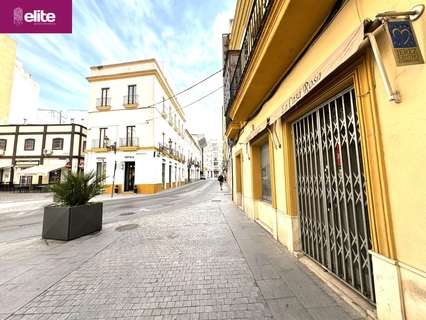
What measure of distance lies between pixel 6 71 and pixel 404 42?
37187 millimetres

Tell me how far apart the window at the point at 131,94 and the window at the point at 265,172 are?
1793 cm

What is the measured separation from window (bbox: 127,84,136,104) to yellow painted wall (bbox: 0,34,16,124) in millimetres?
17329

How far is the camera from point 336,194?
9.10ft

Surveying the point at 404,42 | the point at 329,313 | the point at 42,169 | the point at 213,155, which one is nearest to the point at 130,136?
the point at 42,169

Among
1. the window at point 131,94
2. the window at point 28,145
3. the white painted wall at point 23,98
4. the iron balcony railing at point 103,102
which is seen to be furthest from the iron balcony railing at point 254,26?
the white painted wall at point 23,98

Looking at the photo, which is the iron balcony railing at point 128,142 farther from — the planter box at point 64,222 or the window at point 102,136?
the planter box at point 64,222

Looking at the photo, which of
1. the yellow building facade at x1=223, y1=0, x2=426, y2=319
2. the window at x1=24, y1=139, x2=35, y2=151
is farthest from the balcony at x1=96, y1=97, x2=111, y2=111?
the yellow building facade at x1=223, y1=0, x2=426, y2=319

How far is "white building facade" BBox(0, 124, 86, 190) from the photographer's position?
2497 centimetres

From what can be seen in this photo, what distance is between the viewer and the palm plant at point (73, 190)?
200 inches

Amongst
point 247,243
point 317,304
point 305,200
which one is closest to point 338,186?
point 305,200

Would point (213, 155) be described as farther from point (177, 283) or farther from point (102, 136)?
point (177, 283)

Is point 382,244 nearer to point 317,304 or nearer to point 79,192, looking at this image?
point 317,304

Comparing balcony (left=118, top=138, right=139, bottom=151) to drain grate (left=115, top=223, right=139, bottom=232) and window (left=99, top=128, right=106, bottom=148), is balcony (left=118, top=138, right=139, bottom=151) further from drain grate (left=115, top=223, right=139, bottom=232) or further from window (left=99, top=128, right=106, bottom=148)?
drain grate (left=115, top=223, right=139, bottom=232)

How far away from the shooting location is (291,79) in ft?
12.3
